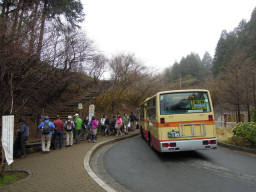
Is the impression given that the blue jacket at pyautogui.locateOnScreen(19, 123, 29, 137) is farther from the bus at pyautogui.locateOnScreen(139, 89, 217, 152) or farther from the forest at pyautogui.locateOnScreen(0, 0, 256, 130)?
the bus at pyautogui.locateOnScreen(139, 89, 217, 152)

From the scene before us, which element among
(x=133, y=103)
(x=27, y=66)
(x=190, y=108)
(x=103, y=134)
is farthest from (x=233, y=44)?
(x=27, y=66)

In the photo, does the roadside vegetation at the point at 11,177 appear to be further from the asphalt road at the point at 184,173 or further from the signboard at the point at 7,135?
the asphalt road at the point at 184,173

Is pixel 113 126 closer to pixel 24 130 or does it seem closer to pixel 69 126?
pixel 69 126

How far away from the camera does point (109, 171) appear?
6.66m

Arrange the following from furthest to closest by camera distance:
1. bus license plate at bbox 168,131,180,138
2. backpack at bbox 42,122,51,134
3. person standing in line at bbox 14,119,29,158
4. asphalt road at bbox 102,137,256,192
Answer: backpack at bbox 42,122,51,134, person standing in line at bbox 14,119,29,158, bus license plate at bbox 168,131,180,138, asphalt road at bbox 102,137,256,192

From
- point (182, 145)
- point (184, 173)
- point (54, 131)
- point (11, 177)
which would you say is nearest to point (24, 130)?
point (54, 131)

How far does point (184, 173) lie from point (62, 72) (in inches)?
467

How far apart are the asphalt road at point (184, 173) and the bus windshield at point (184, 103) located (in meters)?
1.98

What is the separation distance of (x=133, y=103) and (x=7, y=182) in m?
26.9

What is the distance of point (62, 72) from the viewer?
14.9 meters

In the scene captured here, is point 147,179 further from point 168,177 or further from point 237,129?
point 237,129

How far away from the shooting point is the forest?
25.8ft

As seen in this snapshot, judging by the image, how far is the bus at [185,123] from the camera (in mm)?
7602

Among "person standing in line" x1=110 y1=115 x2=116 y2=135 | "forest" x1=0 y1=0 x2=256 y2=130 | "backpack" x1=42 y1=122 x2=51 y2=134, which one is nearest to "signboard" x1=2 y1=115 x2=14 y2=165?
"forest" x1=0 y1=0 x2=256 y2=130
